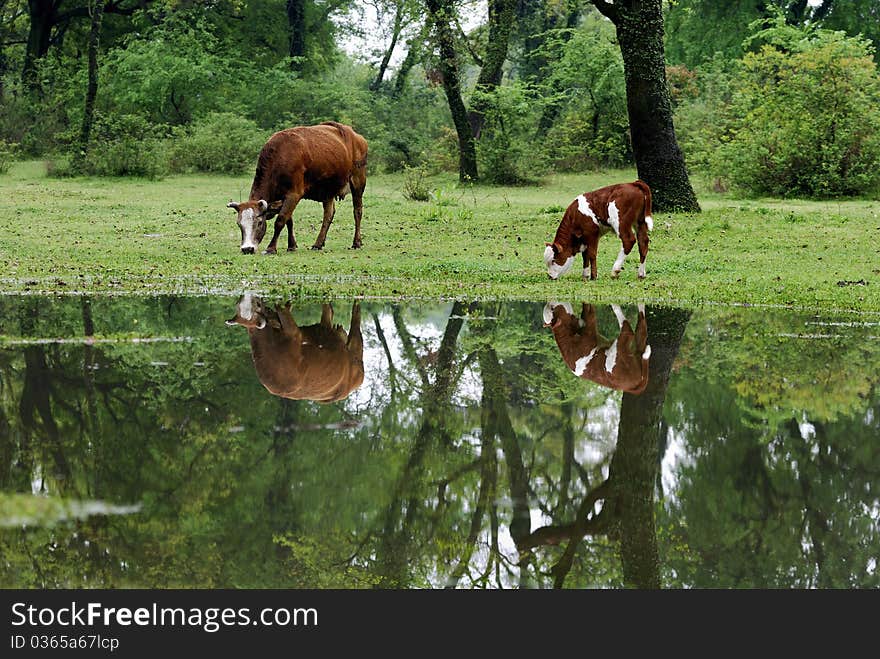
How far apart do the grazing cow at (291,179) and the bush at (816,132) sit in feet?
38.0

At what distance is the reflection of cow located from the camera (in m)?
8.39

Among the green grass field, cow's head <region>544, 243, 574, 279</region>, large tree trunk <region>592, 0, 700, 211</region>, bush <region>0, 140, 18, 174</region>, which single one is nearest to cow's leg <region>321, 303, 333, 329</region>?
the green grass field

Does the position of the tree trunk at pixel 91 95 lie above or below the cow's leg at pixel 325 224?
above

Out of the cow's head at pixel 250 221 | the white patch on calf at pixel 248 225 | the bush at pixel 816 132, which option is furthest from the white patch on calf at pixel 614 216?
the bush at pixel 816 132

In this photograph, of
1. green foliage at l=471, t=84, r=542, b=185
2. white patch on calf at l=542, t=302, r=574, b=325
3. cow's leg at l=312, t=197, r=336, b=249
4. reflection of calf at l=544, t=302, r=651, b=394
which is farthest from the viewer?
green foliage at l=471, t=84, r=542, b=185

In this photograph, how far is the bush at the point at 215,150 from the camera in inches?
1385

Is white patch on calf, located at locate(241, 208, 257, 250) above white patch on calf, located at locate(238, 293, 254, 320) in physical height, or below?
above

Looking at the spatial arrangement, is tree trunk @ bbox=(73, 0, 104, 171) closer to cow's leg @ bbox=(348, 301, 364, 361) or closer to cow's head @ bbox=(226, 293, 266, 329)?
cow's head @ bbox=(226, 293, 266, 329)

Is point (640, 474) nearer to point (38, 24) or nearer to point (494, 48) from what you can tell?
point (494, 48)

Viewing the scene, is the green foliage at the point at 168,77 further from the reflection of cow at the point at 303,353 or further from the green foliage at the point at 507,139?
the reflection of cow at the point at 303,353

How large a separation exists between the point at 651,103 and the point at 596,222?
7.56 m

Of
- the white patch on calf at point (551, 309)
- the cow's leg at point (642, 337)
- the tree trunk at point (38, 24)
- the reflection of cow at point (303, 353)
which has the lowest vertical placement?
the reflection of cow at point (303, 353)

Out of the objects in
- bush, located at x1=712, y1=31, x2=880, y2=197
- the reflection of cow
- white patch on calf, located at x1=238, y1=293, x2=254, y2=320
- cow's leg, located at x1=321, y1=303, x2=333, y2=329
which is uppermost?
bush, located at x1=712, y1=31, x2=880, y2=197

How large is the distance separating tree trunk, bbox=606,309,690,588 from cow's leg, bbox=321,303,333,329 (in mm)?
3264
